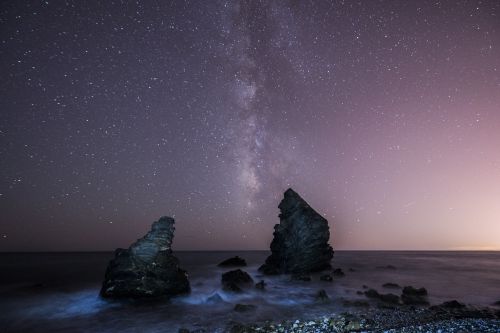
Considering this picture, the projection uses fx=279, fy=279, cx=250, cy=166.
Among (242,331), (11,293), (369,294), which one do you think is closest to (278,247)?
(369,294)

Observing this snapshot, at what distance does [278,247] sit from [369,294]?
20066 millimetres

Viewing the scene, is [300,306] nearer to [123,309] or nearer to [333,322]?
[333,322]

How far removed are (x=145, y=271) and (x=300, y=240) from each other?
22828 millimetres

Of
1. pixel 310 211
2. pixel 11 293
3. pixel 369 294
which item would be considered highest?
pixel 310 211

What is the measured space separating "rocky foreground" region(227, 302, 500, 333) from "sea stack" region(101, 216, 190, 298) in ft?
38.4

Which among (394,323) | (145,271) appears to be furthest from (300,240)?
(394,323)

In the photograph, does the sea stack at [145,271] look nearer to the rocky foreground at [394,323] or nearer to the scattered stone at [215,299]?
the scattered stone at [215,299]

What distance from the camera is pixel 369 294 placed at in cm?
2362

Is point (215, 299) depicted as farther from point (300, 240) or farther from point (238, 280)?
point (300, 240)

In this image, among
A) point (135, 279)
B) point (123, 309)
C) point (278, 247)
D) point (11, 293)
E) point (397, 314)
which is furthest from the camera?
point (278, 247)

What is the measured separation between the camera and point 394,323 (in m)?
14.5

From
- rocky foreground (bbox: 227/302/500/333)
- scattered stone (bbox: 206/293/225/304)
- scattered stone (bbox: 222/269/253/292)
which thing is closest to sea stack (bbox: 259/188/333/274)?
scattered stone (bbox: 222/269/253/292)

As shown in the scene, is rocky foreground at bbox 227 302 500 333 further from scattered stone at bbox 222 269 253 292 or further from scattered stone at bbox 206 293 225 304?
scattered stone at bbox 222 269 253 292

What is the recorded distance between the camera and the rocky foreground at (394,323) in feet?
37.0
